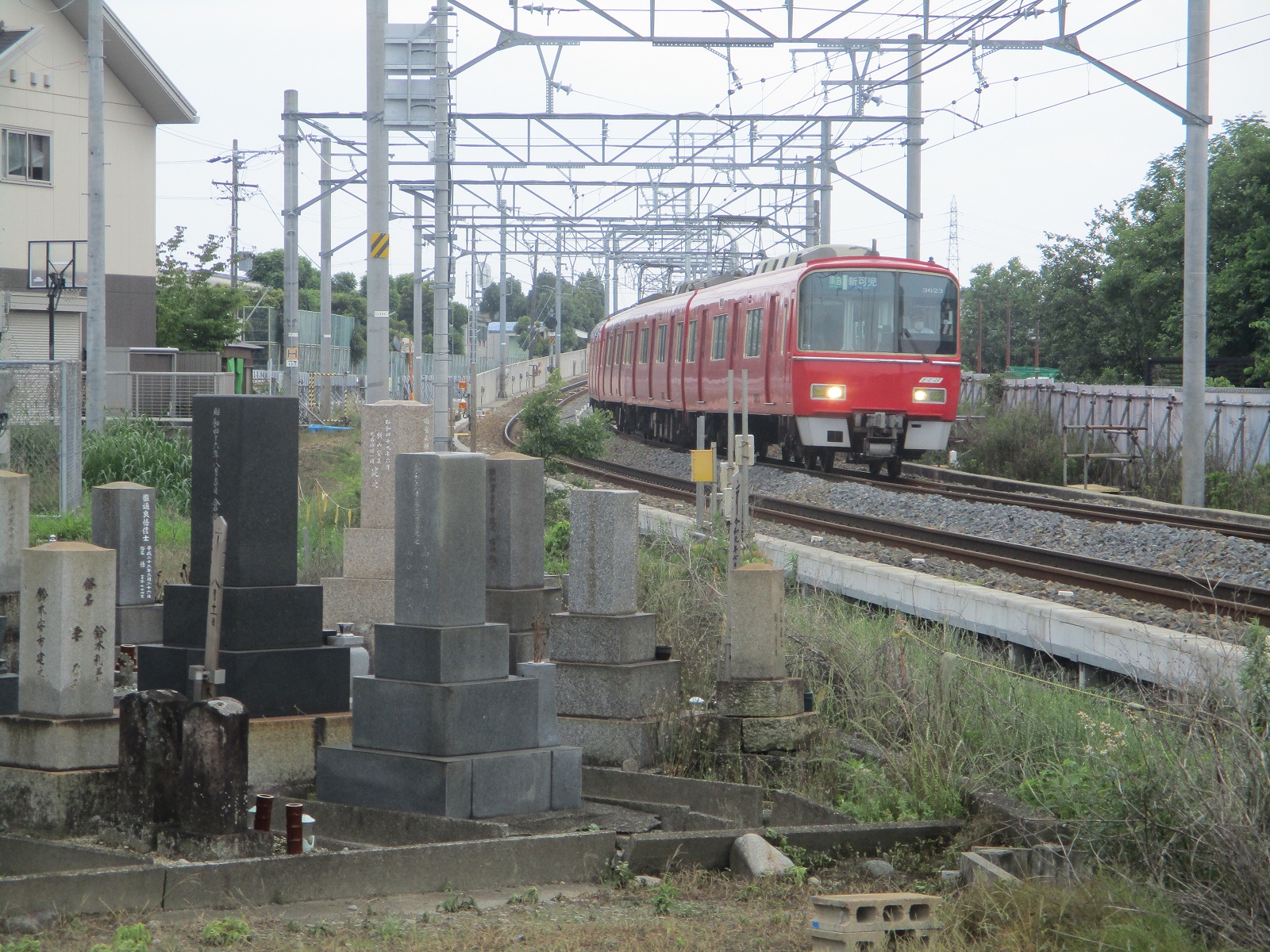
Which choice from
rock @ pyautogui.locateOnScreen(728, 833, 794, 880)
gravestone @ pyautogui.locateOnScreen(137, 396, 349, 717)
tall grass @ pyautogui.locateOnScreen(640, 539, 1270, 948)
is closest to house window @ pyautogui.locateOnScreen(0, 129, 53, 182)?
tall grass @ pyautogui.locateOnScreen(640, 539, 1270, 948)

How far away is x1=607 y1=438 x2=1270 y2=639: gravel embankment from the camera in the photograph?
10797 millimetres

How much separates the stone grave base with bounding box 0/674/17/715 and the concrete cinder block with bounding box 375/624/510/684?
1.87 metres

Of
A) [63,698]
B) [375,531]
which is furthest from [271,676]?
[375,531]

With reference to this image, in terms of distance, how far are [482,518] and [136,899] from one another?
2.38 meters

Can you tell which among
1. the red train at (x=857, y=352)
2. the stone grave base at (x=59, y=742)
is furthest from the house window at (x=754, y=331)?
the stone grave base at (x=59, y=742)

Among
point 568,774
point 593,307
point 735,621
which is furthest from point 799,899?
point 593,307

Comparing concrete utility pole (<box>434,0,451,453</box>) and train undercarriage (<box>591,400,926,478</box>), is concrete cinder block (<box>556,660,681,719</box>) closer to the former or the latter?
train undercarriage (<box>591,400,926,478</box>)

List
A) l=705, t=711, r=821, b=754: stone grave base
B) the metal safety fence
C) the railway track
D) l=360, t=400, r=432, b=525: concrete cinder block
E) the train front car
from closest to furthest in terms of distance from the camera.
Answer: l=705, t=711, r=821, b=754: stone grave base
l=360, t=400, r=432, b=525: concrete cinder block
the railway track
the train front car
the metal safety fence

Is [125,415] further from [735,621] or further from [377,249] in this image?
[735,621]

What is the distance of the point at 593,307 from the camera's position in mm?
109625

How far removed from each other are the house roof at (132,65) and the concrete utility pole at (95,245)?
26.3 feet

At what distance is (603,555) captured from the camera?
7.88 meters

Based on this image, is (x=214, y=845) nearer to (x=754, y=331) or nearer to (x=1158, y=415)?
(x=754, y=331)

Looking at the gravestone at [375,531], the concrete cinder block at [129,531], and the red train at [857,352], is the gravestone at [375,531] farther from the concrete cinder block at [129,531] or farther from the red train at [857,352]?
the red train at [857,352]
